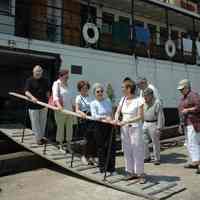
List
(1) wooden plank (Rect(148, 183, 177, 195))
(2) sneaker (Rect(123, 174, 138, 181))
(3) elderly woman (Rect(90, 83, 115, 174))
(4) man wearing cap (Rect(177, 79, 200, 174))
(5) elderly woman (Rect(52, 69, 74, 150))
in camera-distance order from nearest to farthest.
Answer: (1) wooden plank (Rect(148, 183, 177, 195)) < (2) sneaker (Rect(123, 174, 138, 181)) < (3) elderly woman (Rect(90, 83, 115, 174)) < (4) man wearing cap (Rect(177, 79, 200, 174)) < (5) elderly woman (Rect(52, 69, 74, 150))

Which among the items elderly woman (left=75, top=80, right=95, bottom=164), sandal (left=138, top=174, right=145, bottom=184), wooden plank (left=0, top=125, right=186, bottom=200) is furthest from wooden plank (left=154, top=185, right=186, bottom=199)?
elderly woman (left=75, top=80, right=95, bottom=164)

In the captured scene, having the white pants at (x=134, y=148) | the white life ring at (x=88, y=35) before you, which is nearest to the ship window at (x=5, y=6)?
the white life ring at (x=88, y=35)

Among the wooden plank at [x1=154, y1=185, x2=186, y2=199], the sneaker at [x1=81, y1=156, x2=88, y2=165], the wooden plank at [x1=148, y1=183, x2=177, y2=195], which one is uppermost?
the sneaker at [x1=81, y1=156, x2=88, y2=165]

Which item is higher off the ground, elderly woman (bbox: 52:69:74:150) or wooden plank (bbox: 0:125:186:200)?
elderly woman (bbox: 52:69:74:150)

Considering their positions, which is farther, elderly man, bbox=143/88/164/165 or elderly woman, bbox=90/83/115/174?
elderly man, bbox=143/88/164/165

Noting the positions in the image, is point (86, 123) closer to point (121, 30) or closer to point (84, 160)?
point (84, 160)

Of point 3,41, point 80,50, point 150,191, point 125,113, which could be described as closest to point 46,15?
point 80,50

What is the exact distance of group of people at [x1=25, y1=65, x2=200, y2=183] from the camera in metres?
5.93

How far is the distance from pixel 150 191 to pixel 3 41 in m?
5.29

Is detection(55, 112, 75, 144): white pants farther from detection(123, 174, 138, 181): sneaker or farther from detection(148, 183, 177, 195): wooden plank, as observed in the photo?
detection(148, 183, 177, 195): wooden plank

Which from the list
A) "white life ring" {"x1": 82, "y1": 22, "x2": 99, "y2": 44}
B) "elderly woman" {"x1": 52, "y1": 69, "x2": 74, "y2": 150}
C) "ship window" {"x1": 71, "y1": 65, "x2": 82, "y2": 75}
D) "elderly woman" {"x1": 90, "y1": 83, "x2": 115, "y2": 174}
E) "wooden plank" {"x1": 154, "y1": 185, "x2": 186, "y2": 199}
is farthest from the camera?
"white life ring" {"x1": 82, "y1": 22, "x2": 99, "y2": 44}

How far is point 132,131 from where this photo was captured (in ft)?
19.4

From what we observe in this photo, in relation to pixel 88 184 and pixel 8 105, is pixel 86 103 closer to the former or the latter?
pixel 88 184

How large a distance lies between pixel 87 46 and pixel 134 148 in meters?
6.60
